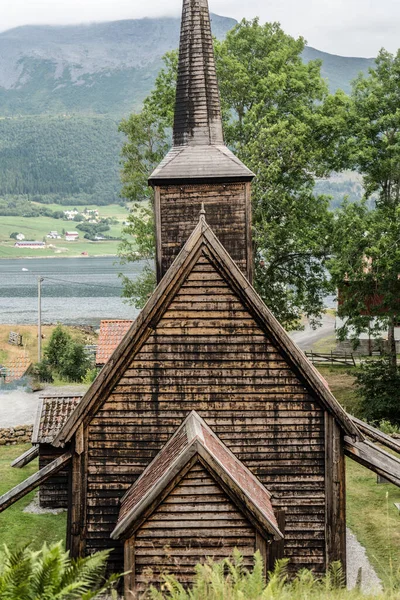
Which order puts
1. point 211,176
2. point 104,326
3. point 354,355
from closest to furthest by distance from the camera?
point 211,176, point 104,326, point 354,355

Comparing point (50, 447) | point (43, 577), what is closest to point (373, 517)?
point (50, 447)

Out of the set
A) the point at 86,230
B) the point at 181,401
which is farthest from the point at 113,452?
the point at 86,230

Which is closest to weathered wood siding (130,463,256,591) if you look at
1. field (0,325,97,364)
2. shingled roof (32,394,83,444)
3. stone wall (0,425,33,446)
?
shingled roof (32,394,83,444)

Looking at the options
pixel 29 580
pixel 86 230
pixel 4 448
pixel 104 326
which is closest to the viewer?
pixel 29 580

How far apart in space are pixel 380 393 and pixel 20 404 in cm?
1446

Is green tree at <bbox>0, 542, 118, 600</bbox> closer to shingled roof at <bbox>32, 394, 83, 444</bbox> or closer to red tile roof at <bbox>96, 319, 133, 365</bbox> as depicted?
shingled roof at <bbox>32, 394, 83, 444</bbox>

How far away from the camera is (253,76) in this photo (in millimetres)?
32094

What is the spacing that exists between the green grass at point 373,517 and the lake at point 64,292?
29.7 m

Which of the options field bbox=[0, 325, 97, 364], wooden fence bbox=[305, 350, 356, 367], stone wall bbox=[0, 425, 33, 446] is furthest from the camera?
field bbox=[0, 325, 97, 364]

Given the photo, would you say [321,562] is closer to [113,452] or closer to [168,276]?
[113,452]

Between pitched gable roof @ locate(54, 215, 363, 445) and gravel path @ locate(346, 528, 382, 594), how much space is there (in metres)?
2.77

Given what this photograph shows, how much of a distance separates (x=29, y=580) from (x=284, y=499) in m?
7.44

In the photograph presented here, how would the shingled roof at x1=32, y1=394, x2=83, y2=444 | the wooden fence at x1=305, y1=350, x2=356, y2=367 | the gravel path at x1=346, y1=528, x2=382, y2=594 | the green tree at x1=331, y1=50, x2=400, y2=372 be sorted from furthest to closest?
the wooden fence at x1=305, y1=350, x2=356, y2=367, the green tree at x1=331, y1=50, x2=400, y2=372, the shingled roof at x1=32, y1=394, x2=83, y2=444, the gravel path at x1=346, y1=528, x2=382, y2=594

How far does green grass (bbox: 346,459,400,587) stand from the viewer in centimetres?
1468
